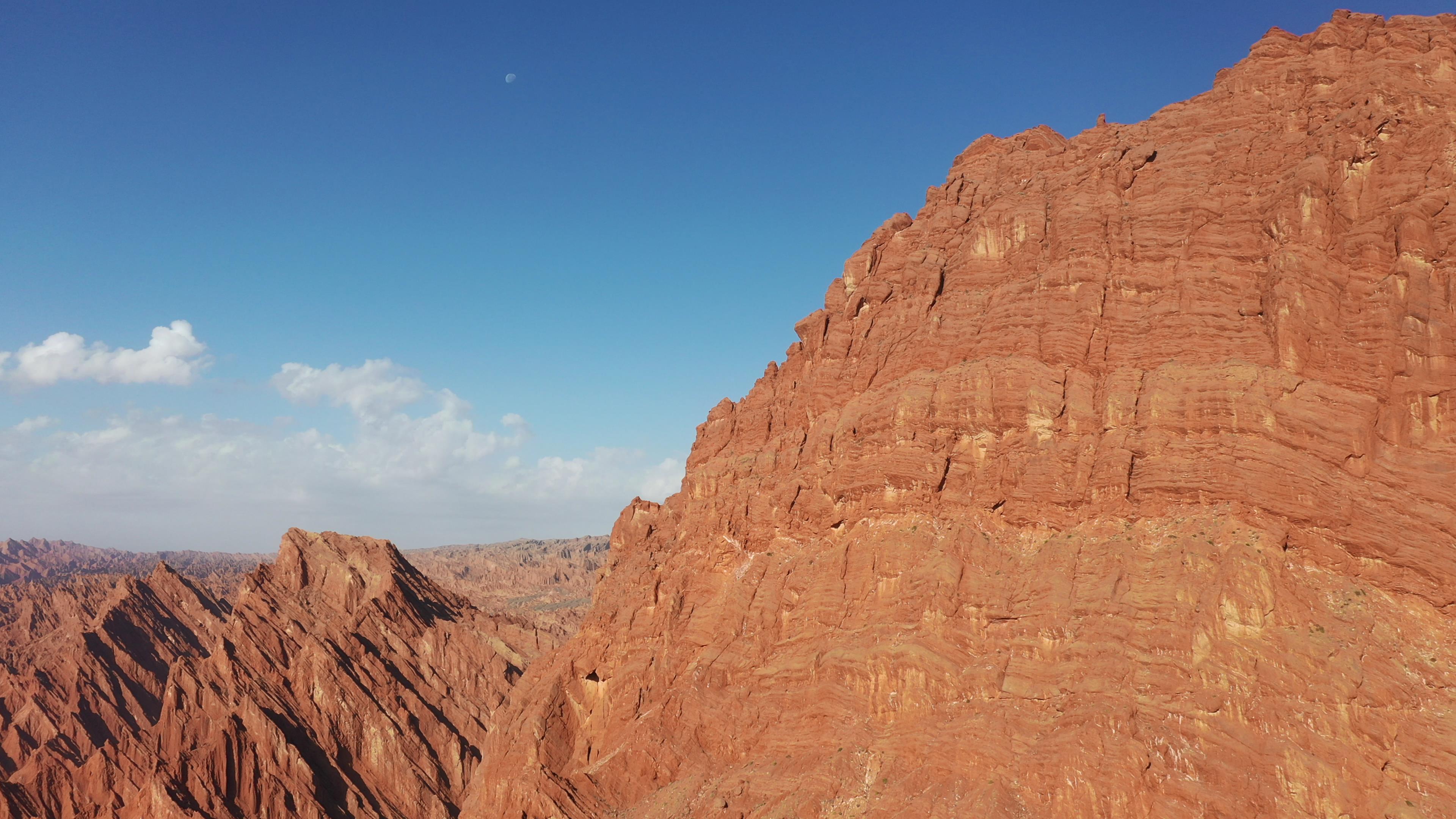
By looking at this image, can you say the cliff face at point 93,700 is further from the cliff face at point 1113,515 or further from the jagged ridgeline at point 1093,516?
the cliff face at point 1113,515

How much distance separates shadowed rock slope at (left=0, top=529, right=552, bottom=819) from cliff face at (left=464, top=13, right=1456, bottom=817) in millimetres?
40619

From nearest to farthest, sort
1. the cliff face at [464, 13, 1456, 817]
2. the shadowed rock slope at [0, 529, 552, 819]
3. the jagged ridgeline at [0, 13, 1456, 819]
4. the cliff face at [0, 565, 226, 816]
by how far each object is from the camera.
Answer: the cliff face at [464, 13, 1456, 817]
the jagged ridgeline at [0, 13, 1456, 819]
the shadowed rock slope at [0, 529, 552, 819]
the cliff face at [0, 565, 226, 816]

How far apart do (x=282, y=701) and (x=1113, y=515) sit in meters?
110

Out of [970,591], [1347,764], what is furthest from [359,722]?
[1347,764]

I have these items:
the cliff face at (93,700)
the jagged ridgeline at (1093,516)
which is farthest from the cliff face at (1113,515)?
the cliff face at (93,700)

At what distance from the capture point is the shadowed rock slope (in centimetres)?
11356

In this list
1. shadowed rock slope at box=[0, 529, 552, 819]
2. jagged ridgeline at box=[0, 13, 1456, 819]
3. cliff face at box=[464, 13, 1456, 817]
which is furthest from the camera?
shadowed rock slope at box=[0, 529, 552, 819]

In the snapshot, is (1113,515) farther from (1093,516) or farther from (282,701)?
(282,701)

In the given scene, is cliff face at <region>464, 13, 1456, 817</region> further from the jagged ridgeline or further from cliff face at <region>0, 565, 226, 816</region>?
cliff face at <region>0, 565, 226, 816</region>

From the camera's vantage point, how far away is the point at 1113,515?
2591 inches

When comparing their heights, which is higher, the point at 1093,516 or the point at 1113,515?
the point at 1113,515

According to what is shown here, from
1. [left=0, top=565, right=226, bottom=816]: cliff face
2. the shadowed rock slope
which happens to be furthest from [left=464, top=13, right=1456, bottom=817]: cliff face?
[left=0, top=565, right=226, bottom=816]: cliff face

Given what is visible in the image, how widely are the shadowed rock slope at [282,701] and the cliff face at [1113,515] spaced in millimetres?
40619

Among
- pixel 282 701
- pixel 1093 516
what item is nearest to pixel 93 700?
pixel 282 701
